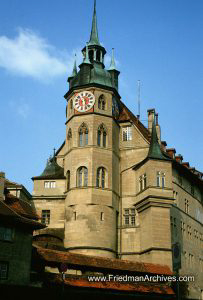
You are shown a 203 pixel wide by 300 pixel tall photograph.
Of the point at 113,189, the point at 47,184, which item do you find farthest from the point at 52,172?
the point at 113,189

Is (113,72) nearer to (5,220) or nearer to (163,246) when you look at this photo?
(163,246)

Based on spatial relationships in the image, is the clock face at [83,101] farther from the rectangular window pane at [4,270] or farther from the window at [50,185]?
the rectangular window pane at [4,270]

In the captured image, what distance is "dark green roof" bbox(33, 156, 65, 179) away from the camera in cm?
5784

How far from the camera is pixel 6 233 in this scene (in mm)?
36156

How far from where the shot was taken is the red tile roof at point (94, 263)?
4134cm

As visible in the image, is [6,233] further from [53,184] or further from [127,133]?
[127,133]

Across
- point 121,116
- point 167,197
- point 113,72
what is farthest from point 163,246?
point 113,72

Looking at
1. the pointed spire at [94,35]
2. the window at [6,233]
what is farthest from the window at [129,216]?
the pointed spire at [94,35]

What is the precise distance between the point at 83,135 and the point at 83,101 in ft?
13.3

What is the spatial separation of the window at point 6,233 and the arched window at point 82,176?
18545 millimetres

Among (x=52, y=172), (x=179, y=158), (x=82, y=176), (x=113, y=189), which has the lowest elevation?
(x=113, y=189)

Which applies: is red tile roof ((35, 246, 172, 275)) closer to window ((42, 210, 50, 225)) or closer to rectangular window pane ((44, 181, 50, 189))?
window ((42, 210, 50, 225))

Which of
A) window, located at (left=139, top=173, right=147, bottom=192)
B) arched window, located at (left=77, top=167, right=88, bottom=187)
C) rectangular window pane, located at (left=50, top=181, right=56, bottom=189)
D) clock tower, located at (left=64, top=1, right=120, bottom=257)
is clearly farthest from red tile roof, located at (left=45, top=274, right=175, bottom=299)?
rectangular window pane, located at (left=50, top=181, right=56, bottom=189)

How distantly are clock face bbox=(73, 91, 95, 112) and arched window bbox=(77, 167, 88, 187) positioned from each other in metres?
6.98
